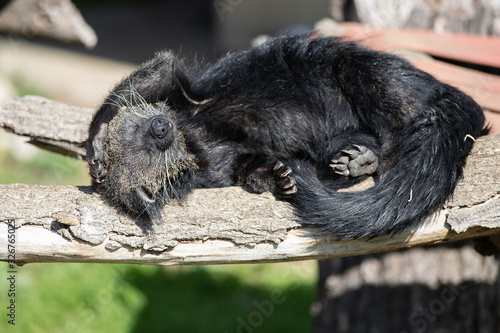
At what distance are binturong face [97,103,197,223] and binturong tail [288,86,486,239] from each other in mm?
627

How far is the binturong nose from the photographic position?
2793 millimetres

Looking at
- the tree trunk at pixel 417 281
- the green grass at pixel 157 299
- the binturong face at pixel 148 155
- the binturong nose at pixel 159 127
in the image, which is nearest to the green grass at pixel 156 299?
the green grass at pixel 157 299

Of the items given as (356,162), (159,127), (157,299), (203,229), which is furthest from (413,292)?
(157,299)

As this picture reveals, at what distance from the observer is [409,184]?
2502mm

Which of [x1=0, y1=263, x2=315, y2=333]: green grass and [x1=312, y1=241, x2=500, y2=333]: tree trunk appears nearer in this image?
[x1=312, y1=241, x2=500, y2=333]: tree trunk

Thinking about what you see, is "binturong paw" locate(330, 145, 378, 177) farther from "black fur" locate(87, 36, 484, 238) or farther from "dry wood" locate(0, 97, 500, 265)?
"dry wood" locate(0, 97, 500, 265)

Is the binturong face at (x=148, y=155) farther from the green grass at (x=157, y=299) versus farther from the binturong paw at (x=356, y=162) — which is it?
the green grass at (x=157, y=299)

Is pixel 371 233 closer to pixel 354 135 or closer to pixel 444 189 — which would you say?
pixel 444 189

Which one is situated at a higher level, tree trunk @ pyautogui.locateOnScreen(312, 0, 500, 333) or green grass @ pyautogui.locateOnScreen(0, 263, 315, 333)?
tree trunk @ pyautogui.locateOnScreen(312, 0, 500, 333)

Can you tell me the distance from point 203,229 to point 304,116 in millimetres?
982

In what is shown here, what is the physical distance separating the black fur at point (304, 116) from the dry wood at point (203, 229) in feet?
0.53

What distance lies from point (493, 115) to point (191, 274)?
3.43m

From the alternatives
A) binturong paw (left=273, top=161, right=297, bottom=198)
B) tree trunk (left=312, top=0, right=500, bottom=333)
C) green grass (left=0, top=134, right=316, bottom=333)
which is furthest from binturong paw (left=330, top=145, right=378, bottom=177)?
green grass (left=0, top=134, right=316, bottom=333)

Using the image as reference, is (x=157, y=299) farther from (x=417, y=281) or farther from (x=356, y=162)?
(x=356, y=162)
